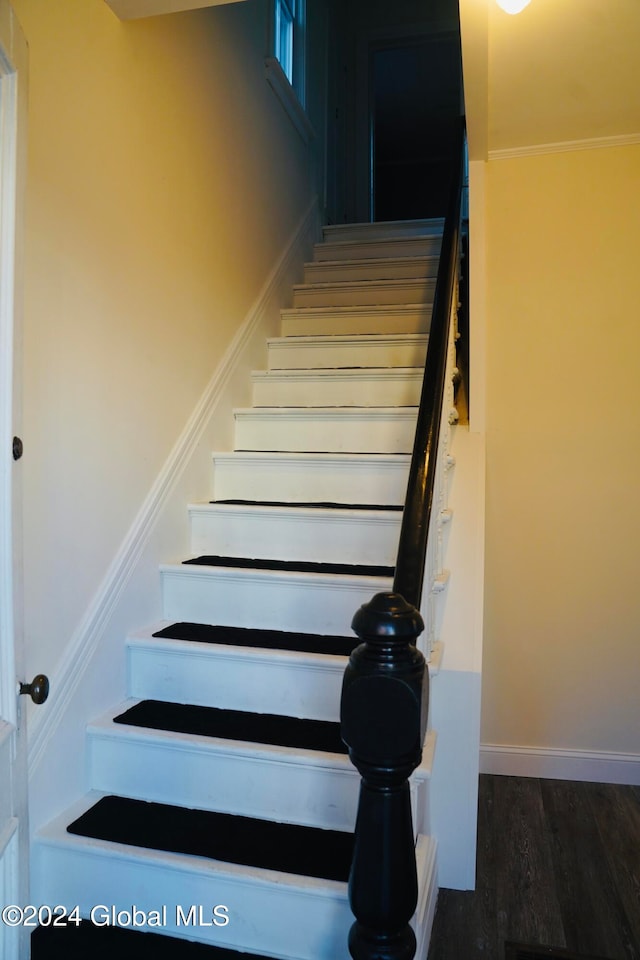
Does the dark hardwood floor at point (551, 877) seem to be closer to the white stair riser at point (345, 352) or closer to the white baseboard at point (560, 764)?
the white baseboard at point (560, 764)

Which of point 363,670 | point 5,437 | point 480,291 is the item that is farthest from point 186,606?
point 480,291

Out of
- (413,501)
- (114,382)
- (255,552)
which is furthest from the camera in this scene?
(255,552)

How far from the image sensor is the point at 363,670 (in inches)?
38.3

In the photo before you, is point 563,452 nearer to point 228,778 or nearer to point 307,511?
point 307,511

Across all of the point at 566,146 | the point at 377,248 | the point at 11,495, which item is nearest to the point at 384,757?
the point at 11,495

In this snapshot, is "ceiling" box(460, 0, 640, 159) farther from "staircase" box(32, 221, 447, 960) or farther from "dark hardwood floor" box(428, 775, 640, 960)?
"dark hardwood floor" box(428, 775, 640, 960)

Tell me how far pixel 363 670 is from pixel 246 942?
3.08 ft

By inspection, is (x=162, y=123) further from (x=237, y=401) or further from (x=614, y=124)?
(x=614, y=124)

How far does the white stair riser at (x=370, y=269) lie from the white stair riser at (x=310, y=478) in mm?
1748

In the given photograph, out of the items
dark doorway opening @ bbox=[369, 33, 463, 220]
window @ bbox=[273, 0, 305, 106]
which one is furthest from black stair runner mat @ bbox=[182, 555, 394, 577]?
dark doorway opening @ bbox=[369, 33, 463, 220]

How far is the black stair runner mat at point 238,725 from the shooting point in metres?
1.73

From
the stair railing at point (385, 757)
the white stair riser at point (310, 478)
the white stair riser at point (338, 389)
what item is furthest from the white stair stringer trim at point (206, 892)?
the white stair riser at point (338, 389)

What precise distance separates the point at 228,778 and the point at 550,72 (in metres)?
2.51

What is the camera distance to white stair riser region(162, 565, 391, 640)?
207 centimetres
